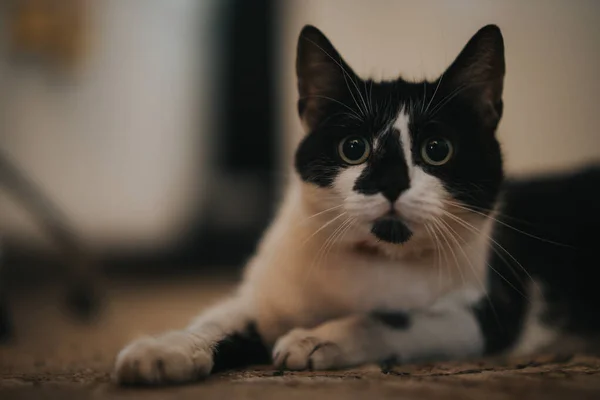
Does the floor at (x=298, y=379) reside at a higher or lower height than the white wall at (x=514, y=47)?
lower

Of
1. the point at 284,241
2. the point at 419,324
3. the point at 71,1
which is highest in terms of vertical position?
the point at 71,1

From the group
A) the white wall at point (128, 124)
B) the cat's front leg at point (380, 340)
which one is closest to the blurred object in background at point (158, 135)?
the white wall at point (128, 124)

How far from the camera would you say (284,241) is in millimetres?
1066

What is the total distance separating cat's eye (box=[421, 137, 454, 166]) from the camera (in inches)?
35.2

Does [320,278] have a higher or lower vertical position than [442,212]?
lower

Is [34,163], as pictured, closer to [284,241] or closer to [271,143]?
[271,143]

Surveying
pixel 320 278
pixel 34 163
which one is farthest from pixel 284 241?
pixel 34 163

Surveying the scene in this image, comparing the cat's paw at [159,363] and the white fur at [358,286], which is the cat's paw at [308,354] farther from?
the cat's paw at [159,363]

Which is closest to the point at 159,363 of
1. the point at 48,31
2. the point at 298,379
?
the point at 298,379

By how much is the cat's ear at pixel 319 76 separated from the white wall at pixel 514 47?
0.13 ft

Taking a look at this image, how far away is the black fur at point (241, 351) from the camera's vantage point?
884mm

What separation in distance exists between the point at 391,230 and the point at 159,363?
389 mm

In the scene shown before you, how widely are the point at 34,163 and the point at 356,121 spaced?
211cm

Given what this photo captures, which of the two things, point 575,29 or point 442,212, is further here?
point 575,29
